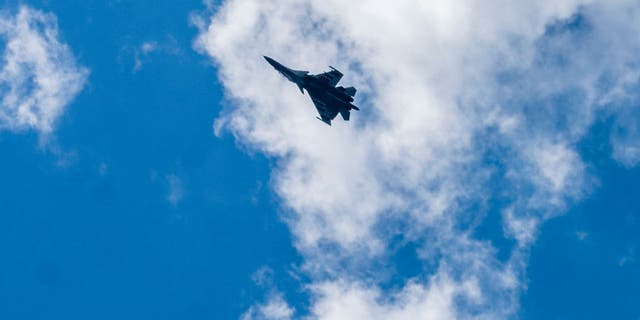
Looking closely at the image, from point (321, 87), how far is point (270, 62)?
12590mm

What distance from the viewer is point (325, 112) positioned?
90250mm

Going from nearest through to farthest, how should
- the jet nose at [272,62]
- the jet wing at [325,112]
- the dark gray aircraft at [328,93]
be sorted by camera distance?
the dark gray aircraft at [328,93], the jet wing at [325,112], the jet nose at [272,62]

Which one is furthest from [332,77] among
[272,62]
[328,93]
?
[272,62]

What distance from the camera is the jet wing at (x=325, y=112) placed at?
89562 millimetres

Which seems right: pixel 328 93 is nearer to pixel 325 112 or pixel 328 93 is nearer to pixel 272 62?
pixel 325 112

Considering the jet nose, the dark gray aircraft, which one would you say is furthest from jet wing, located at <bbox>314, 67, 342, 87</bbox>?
the jet nose

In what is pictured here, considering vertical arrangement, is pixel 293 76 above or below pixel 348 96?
above

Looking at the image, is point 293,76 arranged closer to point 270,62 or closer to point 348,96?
point 270,62

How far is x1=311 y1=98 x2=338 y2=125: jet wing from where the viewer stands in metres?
A: 89.6

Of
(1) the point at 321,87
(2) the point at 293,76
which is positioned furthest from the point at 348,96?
(2) the point at 293,76

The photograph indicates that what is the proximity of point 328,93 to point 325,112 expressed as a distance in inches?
134

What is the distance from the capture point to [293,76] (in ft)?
308

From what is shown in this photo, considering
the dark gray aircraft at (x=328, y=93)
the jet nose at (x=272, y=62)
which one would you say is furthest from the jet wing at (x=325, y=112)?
the jet nose at (x=272, y=62)

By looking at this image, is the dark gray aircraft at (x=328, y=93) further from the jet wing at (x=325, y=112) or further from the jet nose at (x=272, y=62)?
the jet nose at (x=272, y=62)
